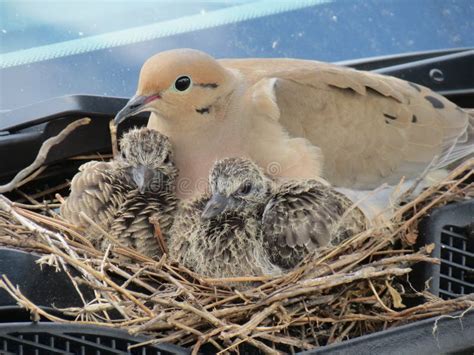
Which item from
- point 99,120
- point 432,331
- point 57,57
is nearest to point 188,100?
point 99,120

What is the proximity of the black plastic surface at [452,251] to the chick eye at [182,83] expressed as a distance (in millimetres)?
979

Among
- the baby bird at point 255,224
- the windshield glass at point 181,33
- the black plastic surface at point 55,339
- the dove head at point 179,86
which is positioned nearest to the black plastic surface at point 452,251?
Answer: the baby bird at point 255,224

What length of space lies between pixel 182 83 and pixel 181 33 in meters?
0.53

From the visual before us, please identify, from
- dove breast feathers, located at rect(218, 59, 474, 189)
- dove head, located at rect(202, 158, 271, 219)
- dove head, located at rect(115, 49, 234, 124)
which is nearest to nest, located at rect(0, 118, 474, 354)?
dove head, located at rect(202, 158, 271, 219)

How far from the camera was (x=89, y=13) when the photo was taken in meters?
3.52

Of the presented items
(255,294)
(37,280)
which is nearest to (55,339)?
(37,280)

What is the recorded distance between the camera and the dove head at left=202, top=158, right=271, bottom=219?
2881 mm

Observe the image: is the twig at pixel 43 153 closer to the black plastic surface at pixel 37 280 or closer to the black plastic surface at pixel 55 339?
the black plastic surface at pixel 37 280

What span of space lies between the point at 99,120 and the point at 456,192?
1206 mm

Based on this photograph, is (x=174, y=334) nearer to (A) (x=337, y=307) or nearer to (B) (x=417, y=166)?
(A) (x=337, y=307)

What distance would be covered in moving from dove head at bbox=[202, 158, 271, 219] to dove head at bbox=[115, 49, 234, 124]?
0.29m

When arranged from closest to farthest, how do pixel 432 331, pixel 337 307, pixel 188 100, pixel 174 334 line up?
pixel 432 331 < pixel 174 334 < pixel 337 307 < pixel 188 100

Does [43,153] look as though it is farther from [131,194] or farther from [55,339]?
[55,339]

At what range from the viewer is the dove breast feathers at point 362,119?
3.21m
